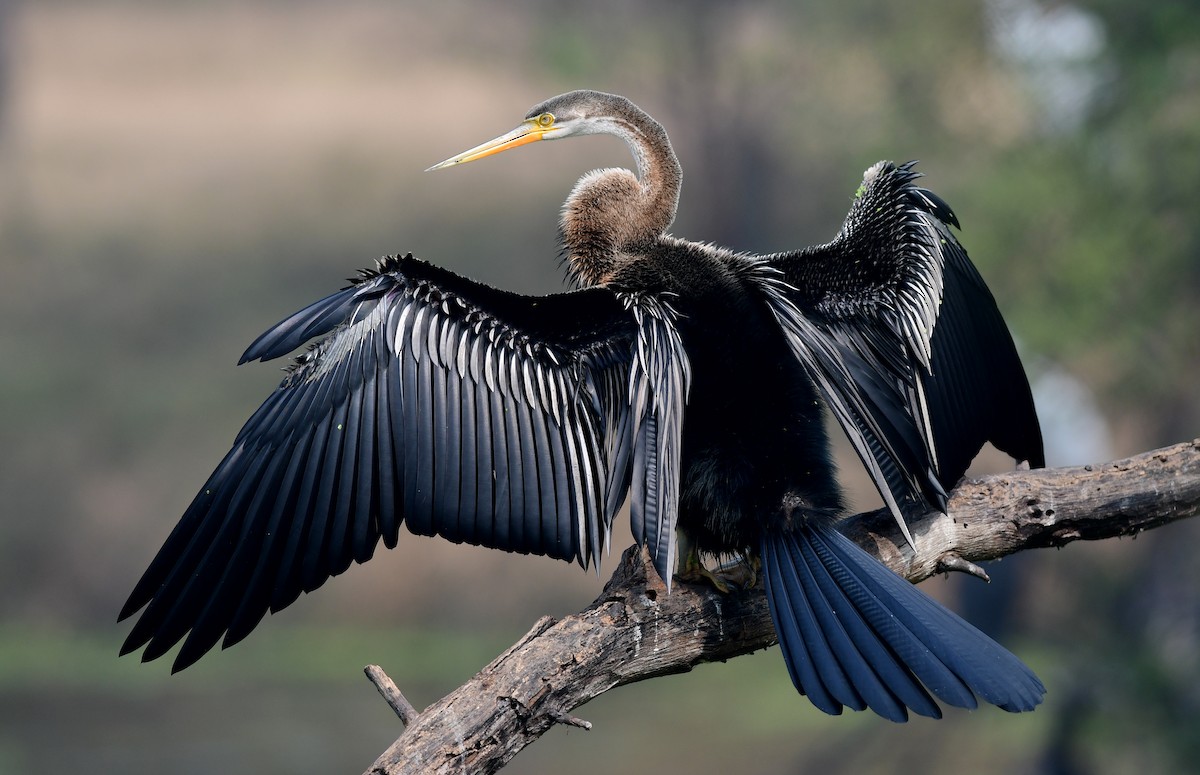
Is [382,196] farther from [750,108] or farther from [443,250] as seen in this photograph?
[750,108]

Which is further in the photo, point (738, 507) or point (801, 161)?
point (801, 161)

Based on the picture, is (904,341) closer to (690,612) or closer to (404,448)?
(690,612)

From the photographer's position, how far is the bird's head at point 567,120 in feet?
10.00

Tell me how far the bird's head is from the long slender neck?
0.12 metres

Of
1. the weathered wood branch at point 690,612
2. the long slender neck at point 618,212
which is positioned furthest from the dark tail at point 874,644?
the long slender neck at point 618,212

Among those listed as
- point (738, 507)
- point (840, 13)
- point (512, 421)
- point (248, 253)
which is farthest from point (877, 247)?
point (248, 253)

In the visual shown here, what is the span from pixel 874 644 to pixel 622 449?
57cm

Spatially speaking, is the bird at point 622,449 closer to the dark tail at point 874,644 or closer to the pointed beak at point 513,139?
the dark tail at point 874,644

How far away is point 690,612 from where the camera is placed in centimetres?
229

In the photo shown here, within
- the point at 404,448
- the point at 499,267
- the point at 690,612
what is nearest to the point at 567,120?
the point at 404,448

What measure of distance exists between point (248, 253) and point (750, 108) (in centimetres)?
515

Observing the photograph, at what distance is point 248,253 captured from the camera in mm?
12461

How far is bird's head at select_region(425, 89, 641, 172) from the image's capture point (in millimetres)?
3047

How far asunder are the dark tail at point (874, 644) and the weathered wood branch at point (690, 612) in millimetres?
167
